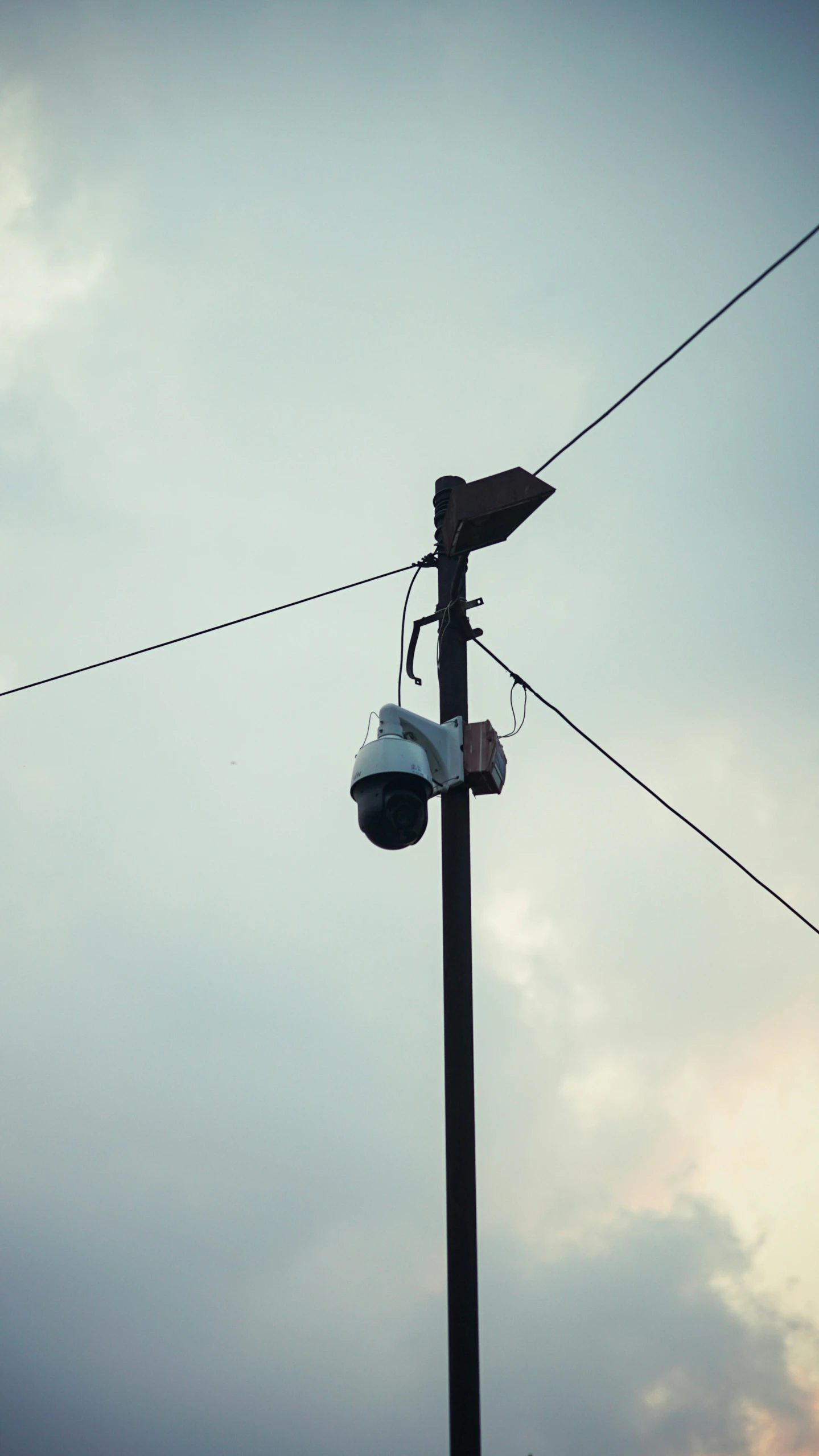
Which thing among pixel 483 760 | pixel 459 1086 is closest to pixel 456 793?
pixel 483 760

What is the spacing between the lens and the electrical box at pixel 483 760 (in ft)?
18.6

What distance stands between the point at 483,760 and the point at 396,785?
56 centimetres

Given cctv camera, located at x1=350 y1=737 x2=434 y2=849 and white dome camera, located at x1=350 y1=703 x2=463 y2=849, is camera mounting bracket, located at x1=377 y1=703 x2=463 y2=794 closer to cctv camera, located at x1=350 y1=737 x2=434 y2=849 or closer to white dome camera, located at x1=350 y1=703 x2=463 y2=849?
white dome camera, located at x1=350 y1=703 x2=463 y2=849

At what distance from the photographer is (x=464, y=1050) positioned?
16.9 feet

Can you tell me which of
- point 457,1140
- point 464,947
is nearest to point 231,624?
point 464,947

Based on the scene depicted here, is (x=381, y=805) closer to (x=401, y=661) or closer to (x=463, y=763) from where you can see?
(x=463, y=763)

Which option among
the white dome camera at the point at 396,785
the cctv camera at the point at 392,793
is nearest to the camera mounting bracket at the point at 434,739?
the white dome camera at the point at 396,785

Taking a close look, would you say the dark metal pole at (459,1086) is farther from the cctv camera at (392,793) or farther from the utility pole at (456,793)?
the cctv camera at (392,793)

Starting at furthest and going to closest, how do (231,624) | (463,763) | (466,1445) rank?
(231,624)
(463,763)
(466,1445)

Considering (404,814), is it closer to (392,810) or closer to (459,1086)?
(392,810)

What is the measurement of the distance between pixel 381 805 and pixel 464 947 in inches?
34.0

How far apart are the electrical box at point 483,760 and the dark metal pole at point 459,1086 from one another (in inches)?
4.2

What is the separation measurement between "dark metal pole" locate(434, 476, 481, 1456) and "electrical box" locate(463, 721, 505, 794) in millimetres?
106

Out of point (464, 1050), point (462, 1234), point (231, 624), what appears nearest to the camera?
point (462, 1234)
